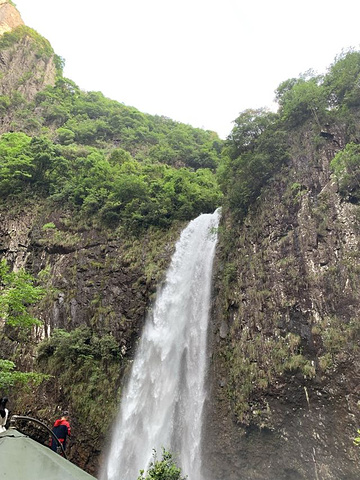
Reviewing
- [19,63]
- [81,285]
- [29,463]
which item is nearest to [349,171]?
[29,463]

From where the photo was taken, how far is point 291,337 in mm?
9836

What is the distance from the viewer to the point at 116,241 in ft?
53.8

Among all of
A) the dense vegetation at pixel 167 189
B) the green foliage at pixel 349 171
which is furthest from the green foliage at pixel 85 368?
the green foliage at pixel 349 171

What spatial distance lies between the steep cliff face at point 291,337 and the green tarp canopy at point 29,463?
7.23 m

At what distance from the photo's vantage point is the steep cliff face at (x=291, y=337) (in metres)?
8.52

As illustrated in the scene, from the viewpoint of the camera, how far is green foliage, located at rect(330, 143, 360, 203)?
10711 millimetres

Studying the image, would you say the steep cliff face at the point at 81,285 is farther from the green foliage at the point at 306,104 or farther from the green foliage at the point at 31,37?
the green foliage at the point at 31,37

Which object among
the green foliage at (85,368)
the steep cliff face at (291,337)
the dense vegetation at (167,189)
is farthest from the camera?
the green foliage at (85,368)

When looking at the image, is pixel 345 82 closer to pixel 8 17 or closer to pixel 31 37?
pixel 31 37

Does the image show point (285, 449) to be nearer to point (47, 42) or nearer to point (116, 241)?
point (116, 241)

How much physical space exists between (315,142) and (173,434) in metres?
11.6

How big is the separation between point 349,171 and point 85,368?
39.2 ft

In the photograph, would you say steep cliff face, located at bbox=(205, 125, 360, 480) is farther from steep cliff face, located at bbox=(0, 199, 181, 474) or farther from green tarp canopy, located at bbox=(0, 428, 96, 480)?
green tarp canopy, located at bbox=(0, 428, 96, 480)

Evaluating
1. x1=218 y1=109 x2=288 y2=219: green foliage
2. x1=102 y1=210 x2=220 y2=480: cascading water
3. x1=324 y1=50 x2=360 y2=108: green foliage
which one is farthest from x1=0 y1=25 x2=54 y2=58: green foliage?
x1=324 y1=50 x2=360 y2=108: green foliage
